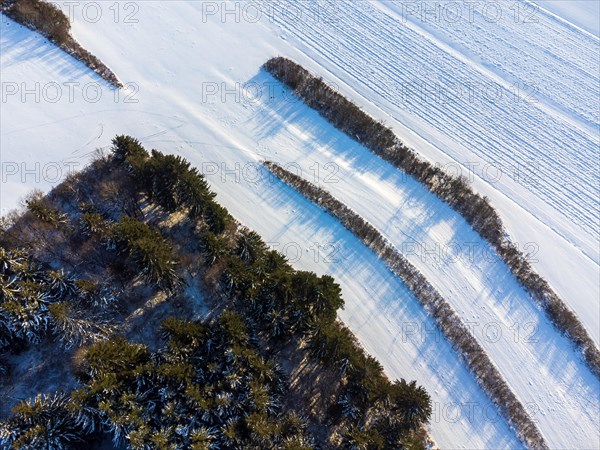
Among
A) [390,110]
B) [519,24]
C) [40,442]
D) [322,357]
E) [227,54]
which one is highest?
[519,24]

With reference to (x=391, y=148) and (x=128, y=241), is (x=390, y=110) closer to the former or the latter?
(x=391, y=148)

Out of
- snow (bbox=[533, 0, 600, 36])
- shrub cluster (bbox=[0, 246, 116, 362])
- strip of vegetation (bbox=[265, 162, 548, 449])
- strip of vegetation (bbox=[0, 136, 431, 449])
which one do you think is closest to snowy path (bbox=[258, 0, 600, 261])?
snow (bbox=[533, 0, 600, 36])

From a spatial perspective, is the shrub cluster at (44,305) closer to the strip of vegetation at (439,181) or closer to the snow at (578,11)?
the strip of vegetation at (439,181)

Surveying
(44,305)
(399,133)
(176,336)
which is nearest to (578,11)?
(399,133)

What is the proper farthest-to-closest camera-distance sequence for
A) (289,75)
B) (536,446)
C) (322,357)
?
(289,75), (536,446), (322,357)

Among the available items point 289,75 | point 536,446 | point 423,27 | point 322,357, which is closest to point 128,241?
point 322,357

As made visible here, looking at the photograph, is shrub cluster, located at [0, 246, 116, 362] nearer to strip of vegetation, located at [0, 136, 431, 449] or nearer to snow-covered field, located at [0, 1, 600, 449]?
strip of vegetation, located at [0, 136, 431, 449]
